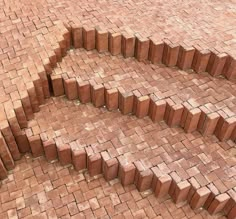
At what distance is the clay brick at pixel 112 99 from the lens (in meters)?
3.65

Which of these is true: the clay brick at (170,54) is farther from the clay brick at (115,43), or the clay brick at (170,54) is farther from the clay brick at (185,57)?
the clay brick at (115,43)

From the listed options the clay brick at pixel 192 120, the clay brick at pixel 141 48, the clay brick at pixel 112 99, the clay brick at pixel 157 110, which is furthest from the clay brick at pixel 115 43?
the clay brick at pixel 192 120

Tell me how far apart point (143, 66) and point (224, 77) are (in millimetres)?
1080

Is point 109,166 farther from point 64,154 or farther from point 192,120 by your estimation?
point 192,120

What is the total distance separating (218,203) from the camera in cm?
312

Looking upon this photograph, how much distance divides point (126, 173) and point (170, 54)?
Result: 65.8 inches

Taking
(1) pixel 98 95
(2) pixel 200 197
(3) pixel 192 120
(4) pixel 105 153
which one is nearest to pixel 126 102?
(1) pixel 98 95

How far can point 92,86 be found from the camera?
3.70 m

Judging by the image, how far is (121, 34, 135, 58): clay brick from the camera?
3955 mm

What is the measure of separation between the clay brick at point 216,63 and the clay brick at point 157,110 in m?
0.88

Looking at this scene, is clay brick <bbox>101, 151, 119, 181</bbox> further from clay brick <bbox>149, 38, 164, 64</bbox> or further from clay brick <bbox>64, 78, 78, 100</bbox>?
clay brick <bbox>149, 38, 164, 64</bbox>

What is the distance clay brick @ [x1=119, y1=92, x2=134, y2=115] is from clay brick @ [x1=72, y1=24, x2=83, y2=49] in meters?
1.08

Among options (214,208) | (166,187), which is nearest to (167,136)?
(166,187)

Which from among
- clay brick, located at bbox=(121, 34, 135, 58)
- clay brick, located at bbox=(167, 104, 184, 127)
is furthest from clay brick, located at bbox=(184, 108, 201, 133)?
clay brick, located at bbox=(121, 34, 135, 58)
